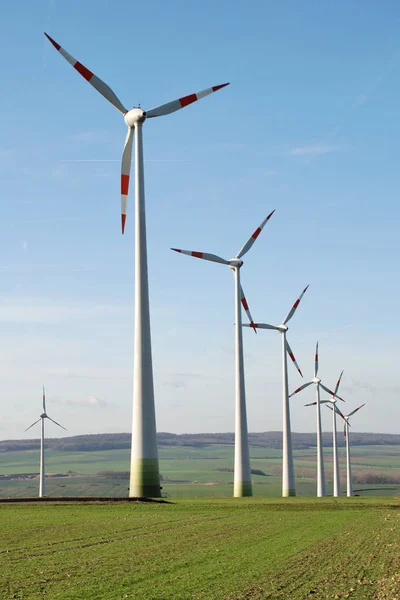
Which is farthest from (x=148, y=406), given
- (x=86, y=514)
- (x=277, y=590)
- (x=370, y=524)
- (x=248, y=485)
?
(x=277, y=590)

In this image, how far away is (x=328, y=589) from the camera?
22.5 metres

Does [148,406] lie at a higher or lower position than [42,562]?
higher

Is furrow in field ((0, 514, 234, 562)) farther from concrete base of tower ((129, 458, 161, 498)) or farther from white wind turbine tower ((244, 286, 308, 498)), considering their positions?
white wind turbine tower ((244, 286, 308, 498))

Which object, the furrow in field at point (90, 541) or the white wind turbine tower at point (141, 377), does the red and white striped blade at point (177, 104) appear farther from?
the furrow in field at point (90, 541)

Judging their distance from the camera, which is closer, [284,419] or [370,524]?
[370,524]

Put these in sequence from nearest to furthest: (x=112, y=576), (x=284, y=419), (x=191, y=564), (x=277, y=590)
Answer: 1. (x=277, y=590)
2. (x=112, y=576)
3. (x=191, y=564)
4. (x=284, y=419)

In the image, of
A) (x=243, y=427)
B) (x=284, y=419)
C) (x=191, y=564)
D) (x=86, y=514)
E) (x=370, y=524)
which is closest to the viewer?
(x=191, y=564)

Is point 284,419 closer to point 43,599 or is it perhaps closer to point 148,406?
point 148,406

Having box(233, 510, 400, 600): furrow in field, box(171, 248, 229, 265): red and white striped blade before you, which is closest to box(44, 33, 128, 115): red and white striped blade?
box(171, 248, 229, 265): red and white striped blade

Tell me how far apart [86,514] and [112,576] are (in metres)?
26.4

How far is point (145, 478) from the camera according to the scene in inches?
2518

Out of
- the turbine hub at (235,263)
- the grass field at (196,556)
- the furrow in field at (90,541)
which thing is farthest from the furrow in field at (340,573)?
the turbine hub at (235,263)

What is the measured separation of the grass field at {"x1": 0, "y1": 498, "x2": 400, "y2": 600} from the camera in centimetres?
2239

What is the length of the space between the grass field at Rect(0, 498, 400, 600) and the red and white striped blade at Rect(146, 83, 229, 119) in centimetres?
3448
